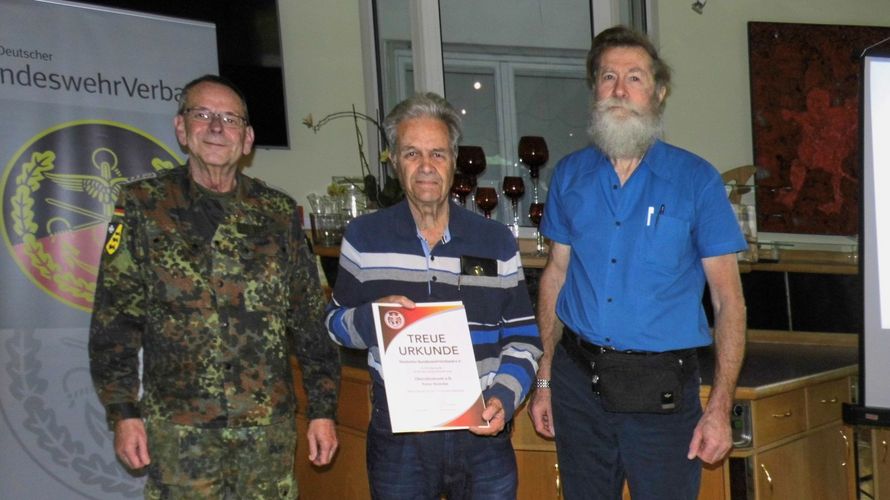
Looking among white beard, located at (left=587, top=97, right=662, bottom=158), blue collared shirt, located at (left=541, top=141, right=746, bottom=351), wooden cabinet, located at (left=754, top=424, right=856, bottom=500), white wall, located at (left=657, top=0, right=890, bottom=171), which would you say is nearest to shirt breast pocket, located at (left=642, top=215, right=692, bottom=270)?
blue collared shirt, located at (left=541, top=141, right=746, bottom=351)

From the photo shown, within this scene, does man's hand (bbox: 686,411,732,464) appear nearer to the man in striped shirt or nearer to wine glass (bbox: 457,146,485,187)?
the man in striped shirt

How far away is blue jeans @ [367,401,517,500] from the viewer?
1937mm

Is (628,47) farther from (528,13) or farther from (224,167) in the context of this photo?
(528,13)

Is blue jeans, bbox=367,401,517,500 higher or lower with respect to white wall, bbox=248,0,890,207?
lower

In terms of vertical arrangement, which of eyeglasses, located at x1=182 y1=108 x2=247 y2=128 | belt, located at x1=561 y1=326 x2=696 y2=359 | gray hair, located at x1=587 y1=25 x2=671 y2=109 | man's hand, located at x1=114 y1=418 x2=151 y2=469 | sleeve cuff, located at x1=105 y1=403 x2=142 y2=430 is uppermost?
gray hair, located at x1=587 y1=25 x2=671 y2=109

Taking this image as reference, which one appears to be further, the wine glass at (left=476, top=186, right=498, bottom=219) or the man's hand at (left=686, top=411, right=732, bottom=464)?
the wine glass at (left=476, top=186, right=498, bottom=219)

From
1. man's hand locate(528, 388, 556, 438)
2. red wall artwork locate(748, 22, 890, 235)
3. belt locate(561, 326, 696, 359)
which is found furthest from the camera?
red wall artwork locate(748, 22, 890, 235)

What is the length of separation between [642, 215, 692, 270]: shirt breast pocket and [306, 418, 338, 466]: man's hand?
812mm

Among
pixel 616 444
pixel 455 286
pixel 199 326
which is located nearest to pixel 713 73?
pixel 616 444

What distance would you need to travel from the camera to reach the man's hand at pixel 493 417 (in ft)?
6.25

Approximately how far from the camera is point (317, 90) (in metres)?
4.60

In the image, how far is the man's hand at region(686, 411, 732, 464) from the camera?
207cm

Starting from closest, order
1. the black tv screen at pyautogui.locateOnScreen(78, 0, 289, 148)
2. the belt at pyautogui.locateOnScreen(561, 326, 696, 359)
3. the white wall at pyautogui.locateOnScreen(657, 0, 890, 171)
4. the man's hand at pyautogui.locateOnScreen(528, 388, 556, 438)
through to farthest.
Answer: the belt at pyautogui.locateOnScreen(561, 326, 696, 359) → the man's hand at pyautogui.locateOnScreen(528, 388, 556, 438) → the black tv screen at pyautogui.locateOnScreen(78, 0, 289, 148) → the white wall at pyautogui.locateOnScreen(657, 0, 890, 171)

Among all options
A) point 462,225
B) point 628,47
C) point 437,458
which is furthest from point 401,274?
point 628,47
